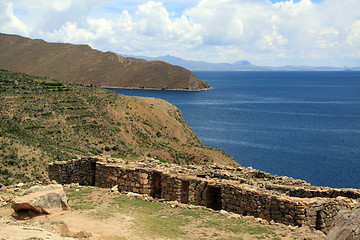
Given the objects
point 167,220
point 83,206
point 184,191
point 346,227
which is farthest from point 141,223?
point 346,227

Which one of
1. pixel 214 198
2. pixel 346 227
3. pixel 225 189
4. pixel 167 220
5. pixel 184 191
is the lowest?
pixel 214 198

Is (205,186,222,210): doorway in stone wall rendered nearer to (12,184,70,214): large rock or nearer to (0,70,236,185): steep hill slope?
(12,184,70,214): large rock

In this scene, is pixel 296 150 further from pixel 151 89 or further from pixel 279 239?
pixel 151 89

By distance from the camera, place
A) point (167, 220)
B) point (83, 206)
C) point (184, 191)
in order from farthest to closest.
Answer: point (184, 191) < point (83, 206) < point (167, 220)

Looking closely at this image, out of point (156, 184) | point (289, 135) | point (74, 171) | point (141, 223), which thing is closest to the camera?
point (141, 223)

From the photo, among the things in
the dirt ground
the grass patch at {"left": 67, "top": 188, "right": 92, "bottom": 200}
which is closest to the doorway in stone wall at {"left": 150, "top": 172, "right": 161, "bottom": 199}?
the dirt ground

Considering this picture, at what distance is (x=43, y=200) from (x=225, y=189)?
766 centimetres

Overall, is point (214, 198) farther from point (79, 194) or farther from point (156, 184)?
point (79, 194)

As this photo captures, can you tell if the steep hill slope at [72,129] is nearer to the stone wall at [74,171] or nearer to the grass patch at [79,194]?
the stone wall at [74,171]

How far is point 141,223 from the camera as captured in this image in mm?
12422

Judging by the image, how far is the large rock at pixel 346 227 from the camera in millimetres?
7426

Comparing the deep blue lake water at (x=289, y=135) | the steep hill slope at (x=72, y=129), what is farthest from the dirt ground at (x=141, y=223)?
the deep blue lake water at (x=289, y=135)

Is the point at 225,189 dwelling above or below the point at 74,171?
above

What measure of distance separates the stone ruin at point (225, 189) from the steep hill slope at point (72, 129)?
7670 millimetres
